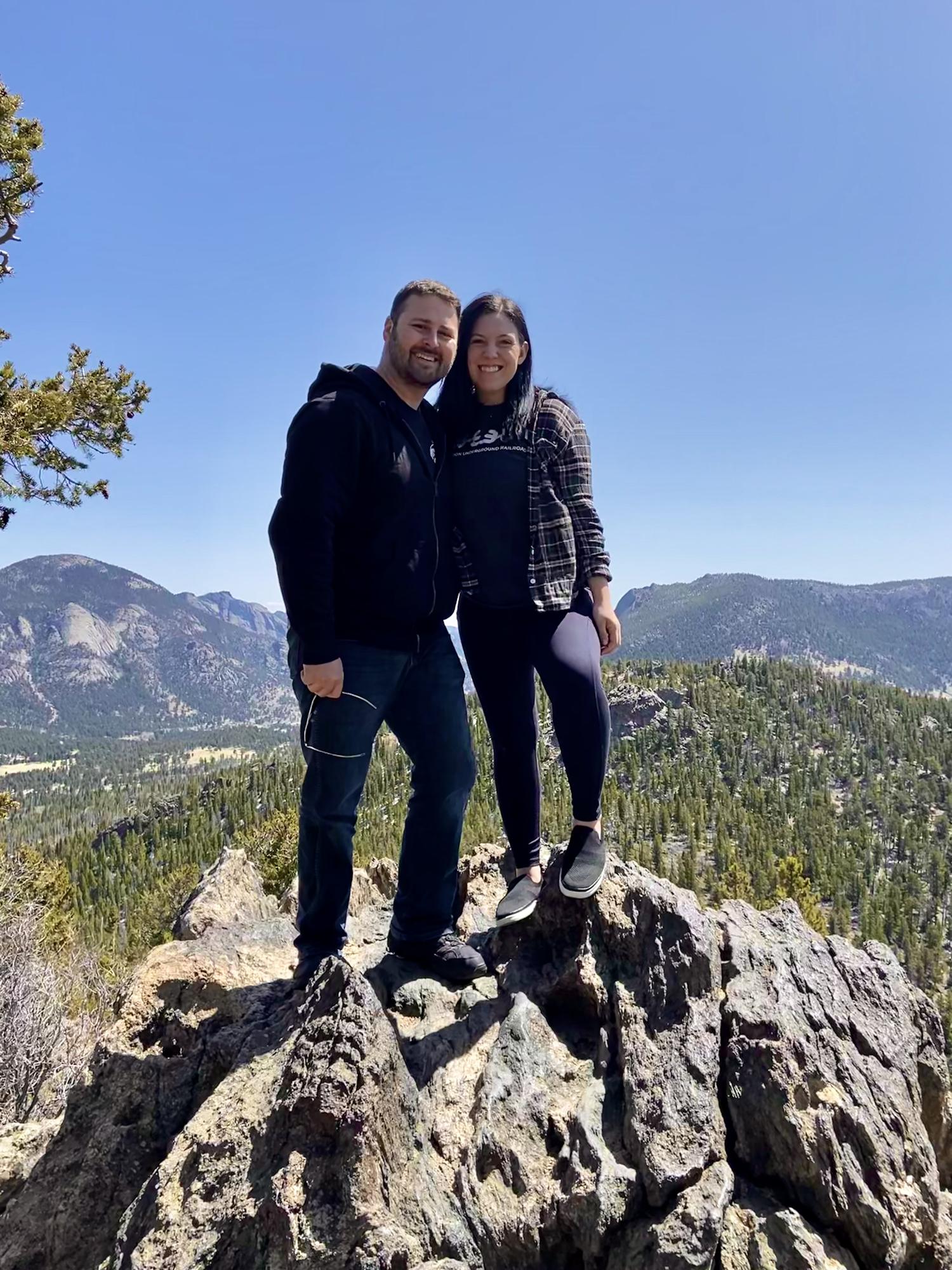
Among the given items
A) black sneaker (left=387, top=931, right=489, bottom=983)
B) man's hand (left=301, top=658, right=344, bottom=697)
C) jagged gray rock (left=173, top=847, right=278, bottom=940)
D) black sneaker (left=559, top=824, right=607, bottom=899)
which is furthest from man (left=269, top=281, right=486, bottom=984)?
jagged gray rock (left=173, top=847, right=278, bottom=940)

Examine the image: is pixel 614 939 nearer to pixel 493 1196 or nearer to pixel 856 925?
pixel 493 1196

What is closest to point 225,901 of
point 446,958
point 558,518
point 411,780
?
point 446,958

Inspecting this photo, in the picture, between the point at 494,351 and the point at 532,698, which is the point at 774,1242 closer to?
the point at 532,698

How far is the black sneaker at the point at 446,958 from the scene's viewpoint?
187 inches

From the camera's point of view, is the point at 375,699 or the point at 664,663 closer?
the point at 375,699

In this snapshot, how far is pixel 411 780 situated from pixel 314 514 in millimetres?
1787

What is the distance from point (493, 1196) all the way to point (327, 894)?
181 centimetres

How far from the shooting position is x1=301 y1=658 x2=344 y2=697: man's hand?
3861mm

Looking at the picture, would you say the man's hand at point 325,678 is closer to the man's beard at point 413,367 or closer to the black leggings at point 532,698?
the black leggings at point 532,698

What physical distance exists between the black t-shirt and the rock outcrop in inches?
87.1

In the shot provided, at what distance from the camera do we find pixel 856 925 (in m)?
86.8

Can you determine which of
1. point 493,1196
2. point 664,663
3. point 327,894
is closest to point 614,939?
point 493,1196

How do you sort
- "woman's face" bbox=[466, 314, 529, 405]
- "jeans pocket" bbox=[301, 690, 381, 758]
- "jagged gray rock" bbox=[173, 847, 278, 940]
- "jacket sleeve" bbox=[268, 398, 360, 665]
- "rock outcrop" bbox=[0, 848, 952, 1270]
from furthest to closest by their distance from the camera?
"jagged gray rock" bbox=[173, 847, 278, 940] → "woman's face" bbox=[466, 314, 529, 405] → "jeans pocket" bbox=[301, 690, 381, 758] → "jacket sleeve" bbox=[268, 398, 360, 665] → "rock outcrop" bbox=[0, 848, 952, 1270]

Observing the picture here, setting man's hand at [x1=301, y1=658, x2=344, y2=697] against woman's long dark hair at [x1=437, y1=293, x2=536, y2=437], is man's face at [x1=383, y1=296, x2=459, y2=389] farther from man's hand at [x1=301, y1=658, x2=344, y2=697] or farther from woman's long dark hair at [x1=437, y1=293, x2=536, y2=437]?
man's hand at [x1=301, y1=658, x2=344, y2=697]
